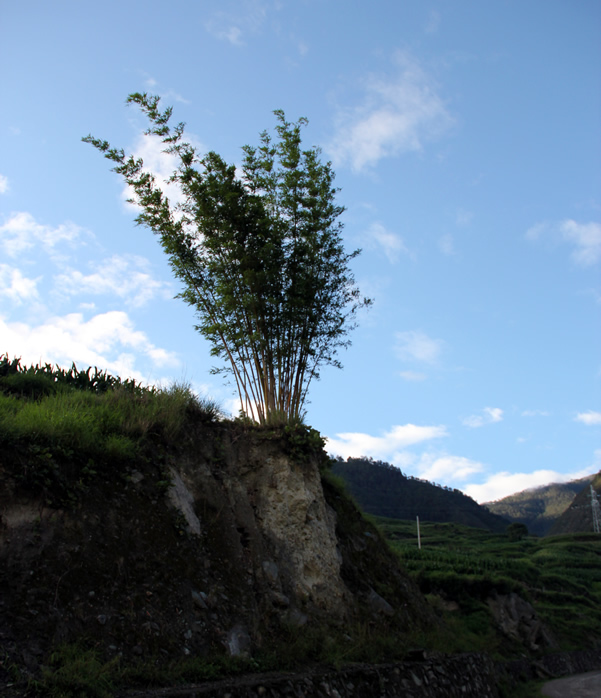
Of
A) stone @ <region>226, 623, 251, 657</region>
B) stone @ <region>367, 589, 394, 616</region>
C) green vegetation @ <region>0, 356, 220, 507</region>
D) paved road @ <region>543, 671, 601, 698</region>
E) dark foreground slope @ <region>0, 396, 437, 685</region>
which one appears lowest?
paved road @ <region>543, 671, 601, 698</region>

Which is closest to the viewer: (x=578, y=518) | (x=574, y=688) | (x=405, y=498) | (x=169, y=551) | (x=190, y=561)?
(x=169, y=551)

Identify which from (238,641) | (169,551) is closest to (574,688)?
(238,641)

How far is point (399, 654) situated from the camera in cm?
780

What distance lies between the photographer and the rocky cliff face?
5168mm

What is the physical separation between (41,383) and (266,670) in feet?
Result: 22.2

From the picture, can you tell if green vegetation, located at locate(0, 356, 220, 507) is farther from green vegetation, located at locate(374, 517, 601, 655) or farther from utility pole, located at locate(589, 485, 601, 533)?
utility pole, located at locate(589, 485, 601, 533)

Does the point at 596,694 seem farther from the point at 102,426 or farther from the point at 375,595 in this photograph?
the point at 102,426

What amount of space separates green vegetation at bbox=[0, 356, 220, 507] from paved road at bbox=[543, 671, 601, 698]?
10.1 m

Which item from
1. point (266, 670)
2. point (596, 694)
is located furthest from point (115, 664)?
point (596, 694)

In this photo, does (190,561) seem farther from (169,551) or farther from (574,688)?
(574,688)

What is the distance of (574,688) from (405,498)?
81.7 metres

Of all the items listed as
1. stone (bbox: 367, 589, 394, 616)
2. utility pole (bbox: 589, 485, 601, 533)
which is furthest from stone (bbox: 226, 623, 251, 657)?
utility pole (bbox: 589, 485, 601, 533)

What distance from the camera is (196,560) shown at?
6863 mm

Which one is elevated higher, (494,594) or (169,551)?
(169,551)
